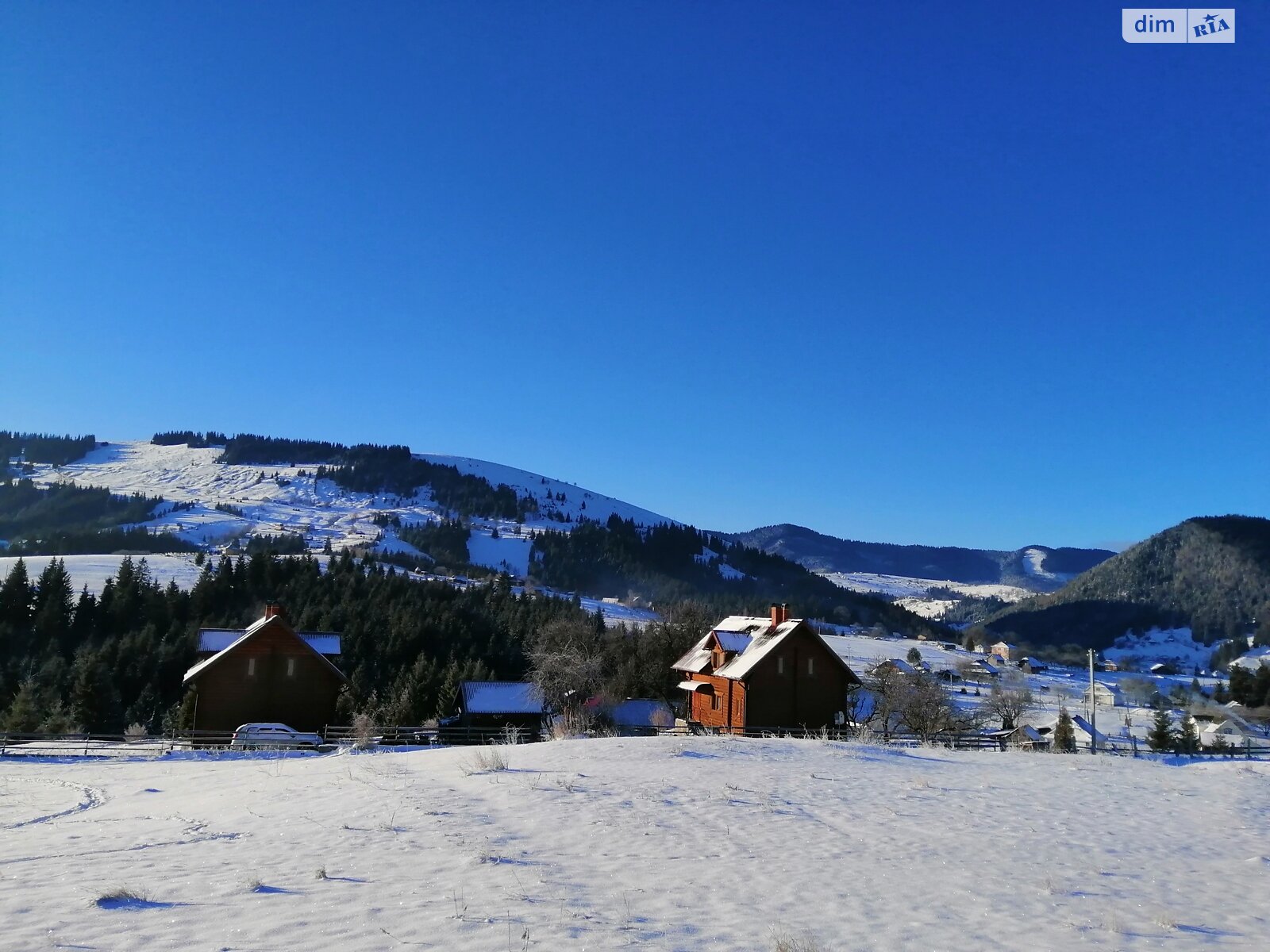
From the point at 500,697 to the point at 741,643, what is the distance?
1773cm

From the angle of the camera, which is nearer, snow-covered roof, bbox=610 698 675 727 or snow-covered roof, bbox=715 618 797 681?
snow-covered roof, bbox=715 618 797 681

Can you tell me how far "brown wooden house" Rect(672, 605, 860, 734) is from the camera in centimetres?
4603

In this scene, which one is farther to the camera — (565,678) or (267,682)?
(565,678)

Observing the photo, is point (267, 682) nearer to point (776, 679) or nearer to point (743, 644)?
point (743, 644)

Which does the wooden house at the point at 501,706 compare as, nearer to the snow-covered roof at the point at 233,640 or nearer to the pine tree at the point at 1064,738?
the snow-covered roof at the point at 233,640

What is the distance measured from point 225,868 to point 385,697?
6391 cm

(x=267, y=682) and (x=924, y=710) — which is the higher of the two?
(x=267, y=682)

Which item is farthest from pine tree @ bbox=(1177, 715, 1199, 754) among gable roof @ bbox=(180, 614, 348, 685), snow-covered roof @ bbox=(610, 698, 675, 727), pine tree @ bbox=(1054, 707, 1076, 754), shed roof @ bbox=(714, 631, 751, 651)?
gable roof @ bbox=(180, 614, 348, 685)

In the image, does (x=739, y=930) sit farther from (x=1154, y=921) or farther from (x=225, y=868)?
(x=225, y=868)

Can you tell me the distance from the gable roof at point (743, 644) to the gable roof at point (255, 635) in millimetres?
21255

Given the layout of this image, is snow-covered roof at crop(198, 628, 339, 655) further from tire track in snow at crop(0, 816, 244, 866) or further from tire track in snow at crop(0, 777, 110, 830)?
tire track in snow at crop(0, 816, 244, 866)

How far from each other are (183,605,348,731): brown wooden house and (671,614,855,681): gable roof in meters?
21.3

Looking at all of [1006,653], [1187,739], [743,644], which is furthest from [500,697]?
[1006,653]

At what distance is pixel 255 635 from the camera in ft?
149
